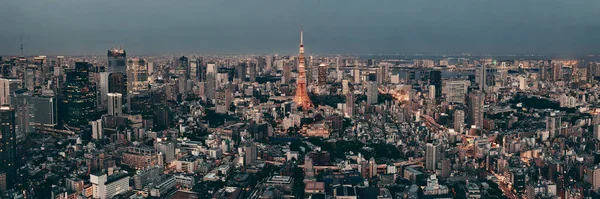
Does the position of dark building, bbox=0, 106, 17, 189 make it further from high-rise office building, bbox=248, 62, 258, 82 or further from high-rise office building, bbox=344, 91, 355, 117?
high-rise office building, bbox=248, 62, 258, 82

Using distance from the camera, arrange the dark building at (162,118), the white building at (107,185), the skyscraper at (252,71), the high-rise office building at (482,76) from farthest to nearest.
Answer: the skyscraper at (252,71)
the high-rise office building at (482,76)
the dark building at (162,118)
the white building at (107,185)

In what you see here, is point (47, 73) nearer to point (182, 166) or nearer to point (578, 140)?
point (182, 166)

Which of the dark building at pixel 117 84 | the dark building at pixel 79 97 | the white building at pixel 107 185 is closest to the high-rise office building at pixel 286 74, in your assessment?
the dark building at pixel 117 84

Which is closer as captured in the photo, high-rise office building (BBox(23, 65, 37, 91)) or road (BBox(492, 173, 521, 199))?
road (BBox(492, 173, 521, 199))

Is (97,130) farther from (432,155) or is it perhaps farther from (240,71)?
(240,71)

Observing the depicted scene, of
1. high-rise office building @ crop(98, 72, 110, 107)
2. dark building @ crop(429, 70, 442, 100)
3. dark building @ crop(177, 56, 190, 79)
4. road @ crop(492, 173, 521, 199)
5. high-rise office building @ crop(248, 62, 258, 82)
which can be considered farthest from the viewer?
high-rise office building @ crop(248, 62, 258, 82)

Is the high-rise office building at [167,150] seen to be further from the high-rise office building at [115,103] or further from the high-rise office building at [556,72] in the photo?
the high-rise office building at [556,72]

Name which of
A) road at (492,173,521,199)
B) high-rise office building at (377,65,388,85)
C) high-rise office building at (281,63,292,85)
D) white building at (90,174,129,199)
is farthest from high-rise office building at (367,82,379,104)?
white building at (90,174,129,199)

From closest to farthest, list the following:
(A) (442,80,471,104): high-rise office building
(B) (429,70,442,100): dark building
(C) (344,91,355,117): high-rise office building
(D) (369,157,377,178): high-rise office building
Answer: (D) (369,157,377,178): high-rise office building → (C) (344,91,355,117): high-rise office building → (A) (442,80,471,104): high-rise office building → (B) (429,70,442,100): dark building
